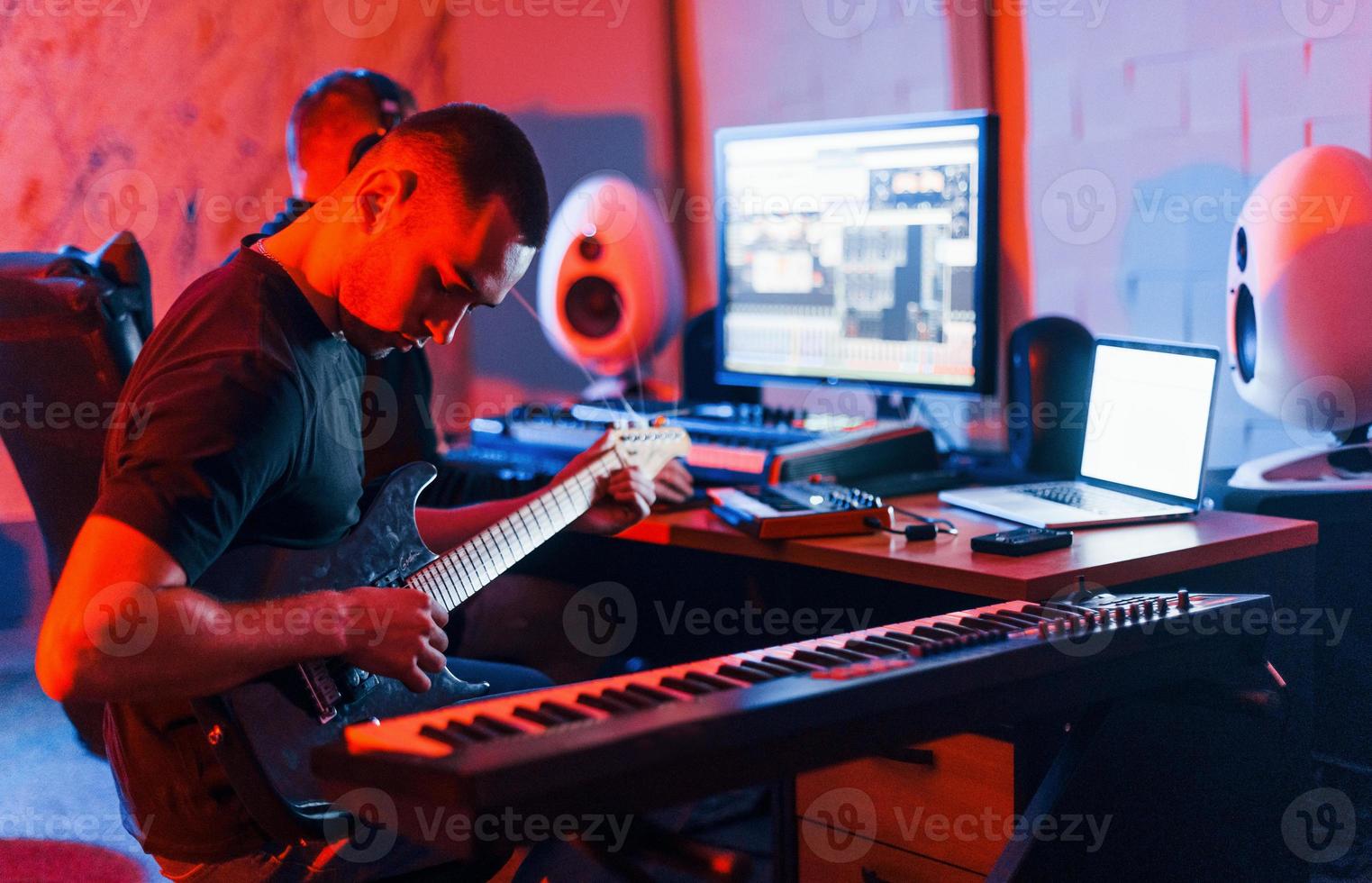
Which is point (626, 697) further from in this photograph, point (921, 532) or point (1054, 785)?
point (921, 532)

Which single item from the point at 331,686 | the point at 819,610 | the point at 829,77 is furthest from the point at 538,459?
the point at 829,77

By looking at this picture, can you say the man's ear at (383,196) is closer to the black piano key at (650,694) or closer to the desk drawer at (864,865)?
the black piano key at (650,694)

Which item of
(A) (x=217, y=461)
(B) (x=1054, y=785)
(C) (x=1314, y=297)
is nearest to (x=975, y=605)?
(B) (x=1054, y=785)

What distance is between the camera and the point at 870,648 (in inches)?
50.0

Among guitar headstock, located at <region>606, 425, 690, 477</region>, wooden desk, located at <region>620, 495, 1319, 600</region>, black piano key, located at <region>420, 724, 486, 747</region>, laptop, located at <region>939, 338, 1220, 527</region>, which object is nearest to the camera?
black piano key, located at <region>420, 724, 486, 747</region>

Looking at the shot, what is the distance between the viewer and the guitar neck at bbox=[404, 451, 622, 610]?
1.71 metres

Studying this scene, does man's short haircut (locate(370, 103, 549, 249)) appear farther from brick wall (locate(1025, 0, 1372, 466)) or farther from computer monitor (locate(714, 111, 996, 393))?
brick wall (locate(1025, 0, 1372, 466))

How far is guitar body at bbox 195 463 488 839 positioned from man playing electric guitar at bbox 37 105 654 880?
2cm

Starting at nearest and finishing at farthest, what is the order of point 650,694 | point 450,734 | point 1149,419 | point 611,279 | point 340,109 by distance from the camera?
point 450,734 → point 650,694 → point 1149,419 → point 340,109 → point 611,279

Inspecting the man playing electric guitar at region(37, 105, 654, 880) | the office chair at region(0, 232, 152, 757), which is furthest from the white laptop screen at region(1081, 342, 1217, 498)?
the office chair at region(0, 232, 152, 757)

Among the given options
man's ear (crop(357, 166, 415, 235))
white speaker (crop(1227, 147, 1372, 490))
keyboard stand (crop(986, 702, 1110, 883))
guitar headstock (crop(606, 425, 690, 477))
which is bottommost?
keyboard stand (crop(986, 702, 1110, 883))

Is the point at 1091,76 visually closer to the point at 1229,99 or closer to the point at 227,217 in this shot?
the point at 1229,99

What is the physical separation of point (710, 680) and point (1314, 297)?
1224 mm

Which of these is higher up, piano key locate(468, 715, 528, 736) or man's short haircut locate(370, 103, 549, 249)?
man's short haircut locate(370, 103, 549, 249)
